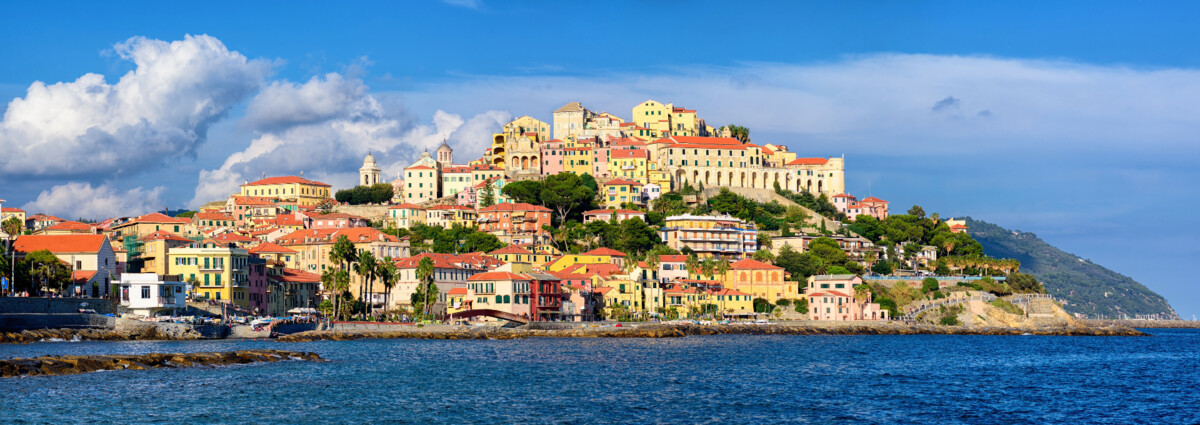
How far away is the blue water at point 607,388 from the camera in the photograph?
3872 cm

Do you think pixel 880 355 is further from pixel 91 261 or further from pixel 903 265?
pixel 903 265

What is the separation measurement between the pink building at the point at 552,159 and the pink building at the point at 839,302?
41.4 m

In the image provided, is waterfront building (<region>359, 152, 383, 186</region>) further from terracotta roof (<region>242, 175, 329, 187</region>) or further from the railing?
the railing

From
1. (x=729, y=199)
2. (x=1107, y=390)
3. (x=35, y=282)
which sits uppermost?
(x=729, y=199)

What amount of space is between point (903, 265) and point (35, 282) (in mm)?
84275

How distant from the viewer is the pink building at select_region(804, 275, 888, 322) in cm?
10325

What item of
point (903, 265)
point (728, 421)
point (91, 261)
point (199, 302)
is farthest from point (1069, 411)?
point (903, 265)

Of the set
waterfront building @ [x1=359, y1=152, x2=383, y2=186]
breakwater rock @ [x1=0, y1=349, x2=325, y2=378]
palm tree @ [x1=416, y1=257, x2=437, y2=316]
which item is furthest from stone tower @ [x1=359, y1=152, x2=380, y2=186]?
breakwater rock @ [x1=0, y1=349, x2=325, y2=378]

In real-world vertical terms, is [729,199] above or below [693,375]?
above

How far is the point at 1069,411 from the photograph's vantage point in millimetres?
42625

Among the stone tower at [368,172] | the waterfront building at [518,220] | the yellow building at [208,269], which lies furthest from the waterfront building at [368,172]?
the yellow building at [208,269]

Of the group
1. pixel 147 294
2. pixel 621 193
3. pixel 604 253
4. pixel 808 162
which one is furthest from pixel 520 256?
pixel 808 162

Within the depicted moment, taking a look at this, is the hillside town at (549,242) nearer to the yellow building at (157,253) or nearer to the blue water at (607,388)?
the yellow building at (157,253)

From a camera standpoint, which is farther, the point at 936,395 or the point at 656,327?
the point at 656,327
